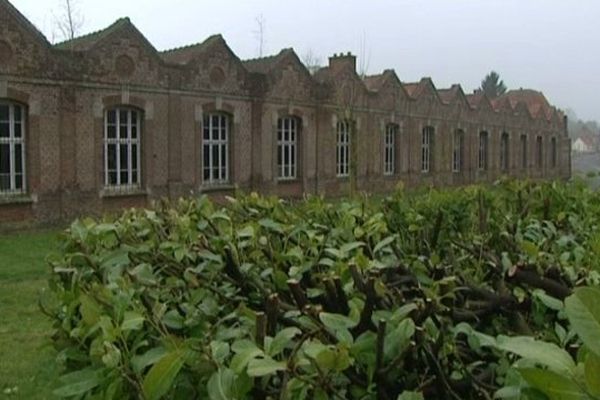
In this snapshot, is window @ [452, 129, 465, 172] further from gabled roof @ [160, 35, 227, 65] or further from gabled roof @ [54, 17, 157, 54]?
gabled roof @ [54, 17, 157, 54]

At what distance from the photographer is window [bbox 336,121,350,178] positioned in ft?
87.6

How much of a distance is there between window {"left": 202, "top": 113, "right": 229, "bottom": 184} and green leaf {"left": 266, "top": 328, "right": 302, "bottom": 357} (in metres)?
20.0

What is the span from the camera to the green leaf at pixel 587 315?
3.20 feet

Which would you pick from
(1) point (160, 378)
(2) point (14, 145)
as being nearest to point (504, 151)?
(2) point (14, 145)

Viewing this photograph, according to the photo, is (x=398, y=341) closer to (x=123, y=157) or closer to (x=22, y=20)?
(x=22, y=20)

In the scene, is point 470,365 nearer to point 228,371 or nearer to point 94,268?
point 228,371

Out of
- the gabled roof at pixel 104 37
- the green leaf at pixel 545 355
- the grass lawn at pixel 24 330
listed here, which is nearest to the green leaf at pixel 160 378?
the green leaf at pixel 545 355

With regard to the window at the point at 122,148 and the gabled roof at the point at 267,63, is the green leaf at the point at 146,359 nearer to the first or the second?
the window at the point at 122,148

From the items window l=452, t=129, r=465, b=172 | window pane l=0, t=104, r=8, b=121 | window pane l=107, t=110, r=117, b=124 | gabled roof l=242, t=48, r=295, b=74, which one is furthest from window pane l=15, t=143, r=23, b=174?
window l=452, t=129, r=465, b=172

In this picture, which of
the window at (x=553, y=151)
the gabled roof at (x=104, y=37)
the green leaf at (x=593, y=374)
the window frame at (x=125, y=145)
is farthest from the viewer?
the window at (x=553, y=151)

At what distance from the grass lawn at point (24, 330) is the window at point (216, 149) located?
785cm

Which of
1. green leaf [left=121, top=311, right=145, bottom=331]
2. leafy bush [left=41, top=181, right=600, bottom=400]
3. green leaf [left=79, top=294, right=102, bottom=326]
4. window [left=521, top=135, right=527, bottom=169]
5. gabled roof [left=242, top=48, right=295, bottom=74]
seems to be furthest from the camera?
window [left=521, top=135, right=527, bottom=169]

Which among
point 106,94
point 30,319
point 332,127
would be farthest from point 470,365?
point 332,127

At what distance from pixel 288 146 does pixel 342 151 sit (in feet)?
11.1
